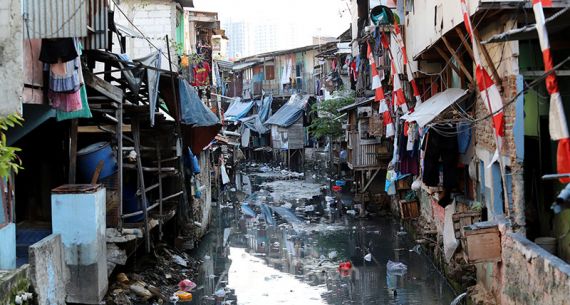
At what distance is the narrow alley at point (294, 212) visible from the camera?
8.56m

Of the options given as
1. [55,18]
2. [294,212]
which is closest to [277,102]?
[294,212]

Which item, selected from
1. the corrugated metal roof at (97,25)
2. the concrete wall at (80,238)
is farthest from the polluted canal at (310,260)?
the corrugated metal roof at (97,25)

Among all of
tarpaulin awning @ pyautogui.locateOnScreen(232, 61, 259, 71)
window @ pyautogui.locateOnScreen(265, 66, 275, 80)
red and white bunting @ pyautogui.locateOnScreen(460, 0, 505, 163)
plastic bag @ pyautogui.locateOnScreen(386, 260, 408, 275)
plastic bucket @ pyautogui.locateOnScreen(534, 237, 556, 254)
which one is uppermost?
tarpaulin awning @ pyautogui.locateOnScreen(232, 61, 259, 71)

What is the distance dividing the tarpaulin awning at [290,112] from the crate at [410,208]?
1013 inches

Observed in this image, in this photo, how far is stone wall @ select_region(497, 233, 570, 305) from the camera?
22.2 feet

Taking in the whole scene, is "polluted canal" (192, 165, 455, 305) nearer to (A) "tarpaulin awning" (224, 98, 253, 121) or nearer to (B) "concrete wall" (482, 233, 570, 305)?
(B) "concrete wall" (482, 233, 570, 305)

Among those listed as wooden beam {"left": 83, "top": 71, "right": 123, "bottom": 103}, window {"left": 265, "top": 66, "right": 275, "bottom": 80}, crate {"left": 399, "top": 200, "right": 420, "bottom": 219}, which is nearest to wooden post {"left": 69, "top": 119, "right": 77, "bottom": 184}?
wooden beam {"left": 83, "top": 71, "right": 123, "bottom": 103}

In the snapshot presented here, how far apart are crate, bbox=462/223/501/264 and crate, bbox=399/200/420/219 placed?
32.0ft

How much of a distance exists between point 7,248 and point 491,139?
7.80m

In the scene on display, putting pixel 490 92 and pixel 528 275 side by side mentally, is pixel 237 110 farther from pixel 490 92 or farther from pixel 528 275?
pixel 528 275

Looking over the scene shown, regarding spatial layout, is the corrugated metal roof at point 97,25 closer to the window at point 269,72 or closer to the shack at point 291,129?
the shack at point 291,129

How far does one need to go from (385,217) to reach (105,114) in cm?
1362

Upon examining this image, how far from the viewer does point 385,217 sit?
23.5 m

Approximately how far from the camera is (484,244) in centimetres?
969
